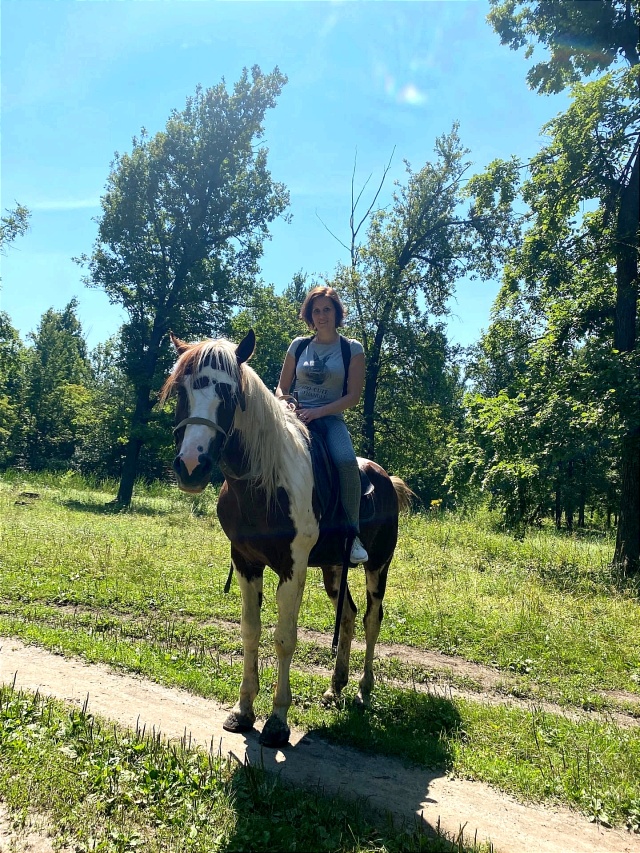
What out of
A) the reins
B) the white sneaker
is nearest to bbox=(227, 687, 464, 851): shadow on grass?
the white sneaker

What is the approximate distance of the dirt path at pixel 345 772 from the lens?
2750 millimetres

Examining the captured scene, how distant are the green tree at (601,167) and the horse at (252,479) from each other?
24.8 feet

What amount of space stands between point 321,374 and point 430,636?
3.86 m

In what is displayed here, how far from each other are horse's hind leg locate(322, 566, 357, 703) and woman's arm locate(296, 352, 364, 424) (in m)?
1.59

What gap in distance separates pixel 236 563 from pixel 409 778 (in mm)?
1844

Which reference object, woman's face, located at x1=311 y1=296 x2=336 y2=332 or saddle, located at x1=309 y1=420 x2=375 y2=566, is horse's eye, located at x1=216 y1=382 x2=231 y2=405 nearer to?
saddle, located at x1=309 y1=420 x2=375 y2=566

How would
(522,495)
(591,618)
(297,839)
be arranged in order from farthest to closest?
(522,495) → (591,618) → (297,839)

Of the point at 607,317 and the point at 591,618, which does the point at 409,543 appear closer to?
the point at 591,618

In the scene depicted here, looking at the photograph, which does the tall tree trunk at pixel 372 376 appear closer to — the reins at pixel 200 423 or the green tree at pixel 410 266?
the green tree at pixel 410 266

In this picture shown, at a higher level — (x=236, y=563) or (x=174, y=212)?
(x=174, y=212)

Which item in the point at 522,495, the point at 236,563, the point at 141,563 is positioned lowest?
the point at 141,563

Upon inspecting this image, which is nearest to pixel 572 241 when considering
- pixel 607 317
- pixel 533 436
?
pixel 607 317

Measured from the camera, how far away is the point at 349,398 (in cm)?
423

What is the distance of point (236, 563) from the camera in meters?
3.95
